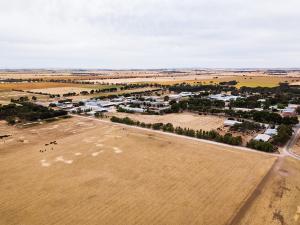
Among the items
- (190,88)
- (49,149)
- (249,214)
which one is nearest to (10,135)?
(49,149)

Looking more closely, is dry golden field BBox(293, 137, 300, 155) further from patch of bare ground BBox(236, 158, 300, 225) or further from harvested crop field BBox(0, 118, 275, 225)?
patch of bare ground BBox(236, 158, 300, 225)

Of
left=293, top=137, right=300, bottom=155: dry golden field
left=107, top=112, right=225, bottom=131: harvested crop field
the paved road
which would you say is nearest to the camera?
the paved road

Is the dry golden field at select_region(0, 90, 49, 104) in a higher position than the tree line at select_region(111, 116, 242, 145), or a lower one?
higher

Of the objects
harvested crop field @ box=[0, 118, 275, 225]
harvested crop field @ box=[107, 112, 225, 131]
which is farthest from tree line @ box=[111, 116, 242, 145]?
harvested crop field @ box=[107, 112, 225, 131]

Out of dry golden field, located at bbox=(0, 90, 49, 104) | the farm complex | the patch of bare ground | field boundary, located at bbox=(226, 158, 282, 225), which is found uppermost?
dry golden field, located at bbox=(0, 90, 49, 104)

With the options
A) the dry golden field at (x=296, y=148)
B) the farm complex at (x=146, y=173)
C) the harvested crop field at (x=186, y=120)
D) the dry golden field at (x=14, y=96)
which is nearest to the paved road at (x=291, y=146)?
the farm complex at (x=146, y=173)

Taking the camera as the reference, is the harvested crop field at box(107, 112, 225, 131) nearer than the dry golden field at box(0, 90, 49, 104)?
Yes

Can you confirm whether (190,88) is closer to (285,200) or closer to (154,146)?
(154,146)

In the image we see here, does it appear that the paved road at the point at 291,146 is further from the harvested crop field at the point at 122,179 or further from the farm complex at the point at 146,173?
the harvested crop field at the point at 122,179
